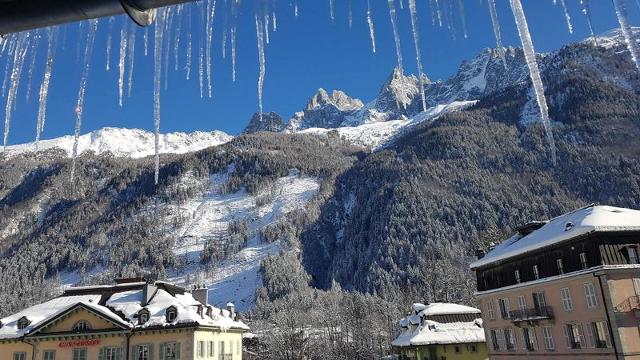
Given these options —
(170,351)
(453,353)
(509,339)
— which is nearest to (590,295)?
(509,339)

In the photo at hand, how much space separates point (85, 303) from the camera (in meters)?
40.4

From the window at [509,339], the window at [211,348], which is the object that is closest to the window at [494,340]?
the window at [509,339]

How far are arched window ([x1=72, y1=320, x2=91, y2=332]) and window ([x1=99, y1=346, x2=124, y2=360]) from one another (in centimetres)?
225

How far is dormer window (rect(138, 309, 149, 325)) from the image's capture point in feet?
130

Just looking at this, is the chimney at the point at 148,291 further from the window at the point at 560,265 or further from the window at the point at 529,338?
the window at the point at 560,265

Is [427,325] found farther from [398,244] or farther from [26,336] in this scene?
[398,244]

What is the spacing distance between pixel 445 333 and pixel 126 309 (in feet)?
106

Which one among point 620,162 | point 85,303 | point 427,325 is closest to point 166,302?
point 85,303

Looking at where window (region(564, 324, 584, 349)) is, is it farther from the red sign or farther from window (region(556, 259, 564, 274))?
the red sign

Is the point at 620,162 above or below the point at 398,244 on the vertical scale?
above

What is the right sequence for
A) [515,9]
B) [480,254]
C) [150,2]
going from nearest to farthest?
[150,2] → [515,9] → [480,254]

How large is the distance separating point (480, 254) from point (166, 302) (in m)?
30.9

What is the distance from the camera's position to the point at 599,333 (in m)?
31.9

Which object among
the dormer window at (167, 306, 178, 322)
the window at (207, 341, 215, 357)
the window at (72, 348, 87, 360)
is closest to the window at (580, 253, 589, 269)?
the window at (207, 341, 215, 357)
